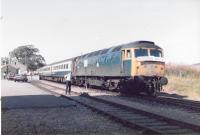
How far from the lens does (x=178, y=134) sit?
8742 millimetres

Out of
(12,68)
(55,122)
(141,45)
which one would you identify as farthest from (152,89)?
(12,68)

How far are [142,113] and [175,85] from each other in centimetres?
1548

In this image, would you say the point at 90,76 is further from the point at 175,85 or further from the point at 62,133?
the point at 62,133

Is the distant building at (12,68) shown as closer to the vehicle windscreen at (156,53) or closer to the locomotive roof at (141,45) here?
the locomotive roof at (141,45)

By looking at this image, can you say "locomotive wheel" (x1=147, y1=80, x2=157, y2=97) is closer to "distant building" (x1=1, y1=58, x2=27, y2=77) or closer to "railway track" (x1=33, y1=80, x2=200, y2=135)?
"railway track" (x1=33, y1=80, x2=200, y2=135)

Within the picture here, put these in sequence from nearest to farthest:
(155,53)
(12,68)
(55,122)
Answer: (55,122) → (155,53) → (12,68)

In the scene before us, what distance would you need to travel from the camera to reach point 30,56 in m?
120

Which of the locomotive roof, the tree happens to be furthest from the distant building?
the locomotive roof

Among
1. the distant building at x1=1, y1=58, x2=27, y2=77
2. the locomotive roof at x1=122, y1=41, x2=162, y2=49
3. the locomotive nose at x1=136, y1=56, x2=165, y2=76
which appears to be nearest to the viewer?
the locomotive nose at x1=136, y1=56, x2=165, y2=76

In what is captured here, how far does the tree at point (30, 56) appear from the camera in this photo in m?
116

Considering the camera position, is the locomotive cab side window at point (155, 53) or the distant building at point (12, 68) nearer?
the locomotive cab side window at point (155, 53)

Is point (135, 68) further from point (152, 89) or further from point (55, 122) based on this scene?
point (55, 122)

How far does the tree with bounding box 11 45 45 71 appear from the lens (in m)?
116

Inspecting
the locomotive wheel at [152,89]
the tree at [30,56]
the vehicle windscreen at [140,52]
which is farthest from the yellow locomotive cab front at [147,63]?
the tree at [30,56]
